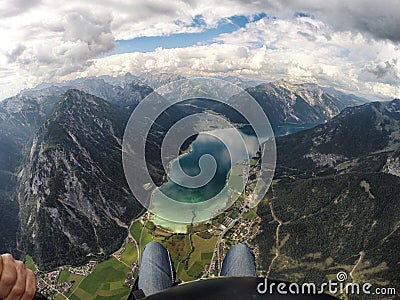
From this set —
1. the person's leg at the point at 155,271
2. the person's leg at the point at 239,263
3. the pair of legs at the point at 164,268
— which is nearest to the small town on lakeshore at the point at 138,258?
the person's leg at the point at 155,271

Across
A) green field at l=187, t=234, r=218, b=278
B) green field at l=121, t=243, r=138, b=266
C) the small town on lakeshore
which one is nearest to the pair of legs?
the small town on lakeshore

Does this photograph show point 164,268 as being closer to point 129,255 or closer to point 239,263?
point 239,263

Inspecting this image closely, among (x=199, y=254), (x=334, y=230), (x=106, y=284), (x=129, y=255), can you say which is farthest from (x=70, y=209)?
(x=334, y=230)

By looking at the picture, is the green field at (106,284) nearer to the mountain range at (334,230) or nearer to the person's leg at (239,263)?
the mountain range at (334,230)

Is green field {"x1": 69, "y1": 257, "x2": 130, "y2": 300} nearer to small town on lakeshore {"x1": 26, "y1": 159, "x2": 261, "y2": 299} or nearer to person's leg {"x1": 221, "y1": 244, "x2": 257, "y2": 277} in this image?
small town on lakeshore {"x1": 26, "y1": 159, "x2": 261, "y2": 299}

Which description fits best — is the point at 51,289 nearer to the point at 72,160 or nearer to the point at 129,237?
the point at 129,237

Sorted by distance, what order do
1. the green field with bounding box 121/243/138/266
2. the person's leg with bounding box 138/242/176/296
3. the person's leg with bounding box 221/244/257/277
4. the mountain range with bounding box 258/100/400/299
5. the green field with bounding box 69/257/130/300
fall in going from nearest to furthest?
1. the person's leg with bounding box 138/242/176/296
2. the person's leg with bounding box 221/244/257/277
3. the green field with bounding box 69/257/130/300
4. the green field with bounding box 121/243/138/266
5. the mountain range with bounding box 258/100/400/299
